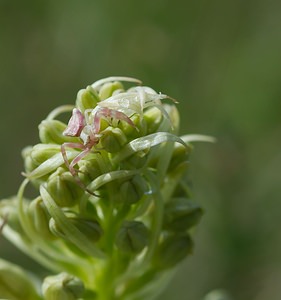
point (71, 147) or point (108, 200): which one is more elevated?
point (71, 147)

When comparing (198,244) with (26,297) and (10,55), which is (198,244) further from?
(26,297)

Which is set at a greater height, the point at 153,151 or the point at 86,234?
the point at 153,151

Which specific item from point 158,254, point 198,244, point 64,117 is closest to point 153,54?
point 64,117

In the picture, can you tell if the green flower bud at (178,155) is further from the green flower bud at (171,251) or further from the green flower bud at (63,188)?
the green flower bud at (63,188)

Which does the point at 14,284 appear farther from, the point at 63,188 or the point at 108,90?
the point at 108,90

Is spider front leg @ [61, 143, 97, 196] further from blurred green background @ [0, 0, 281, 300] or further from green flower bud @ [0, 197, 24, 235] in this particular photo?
blurred green background @ [0, 0, 281, 300]

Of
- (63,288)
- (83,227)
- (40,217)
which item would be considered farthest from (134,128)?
(63,288)
